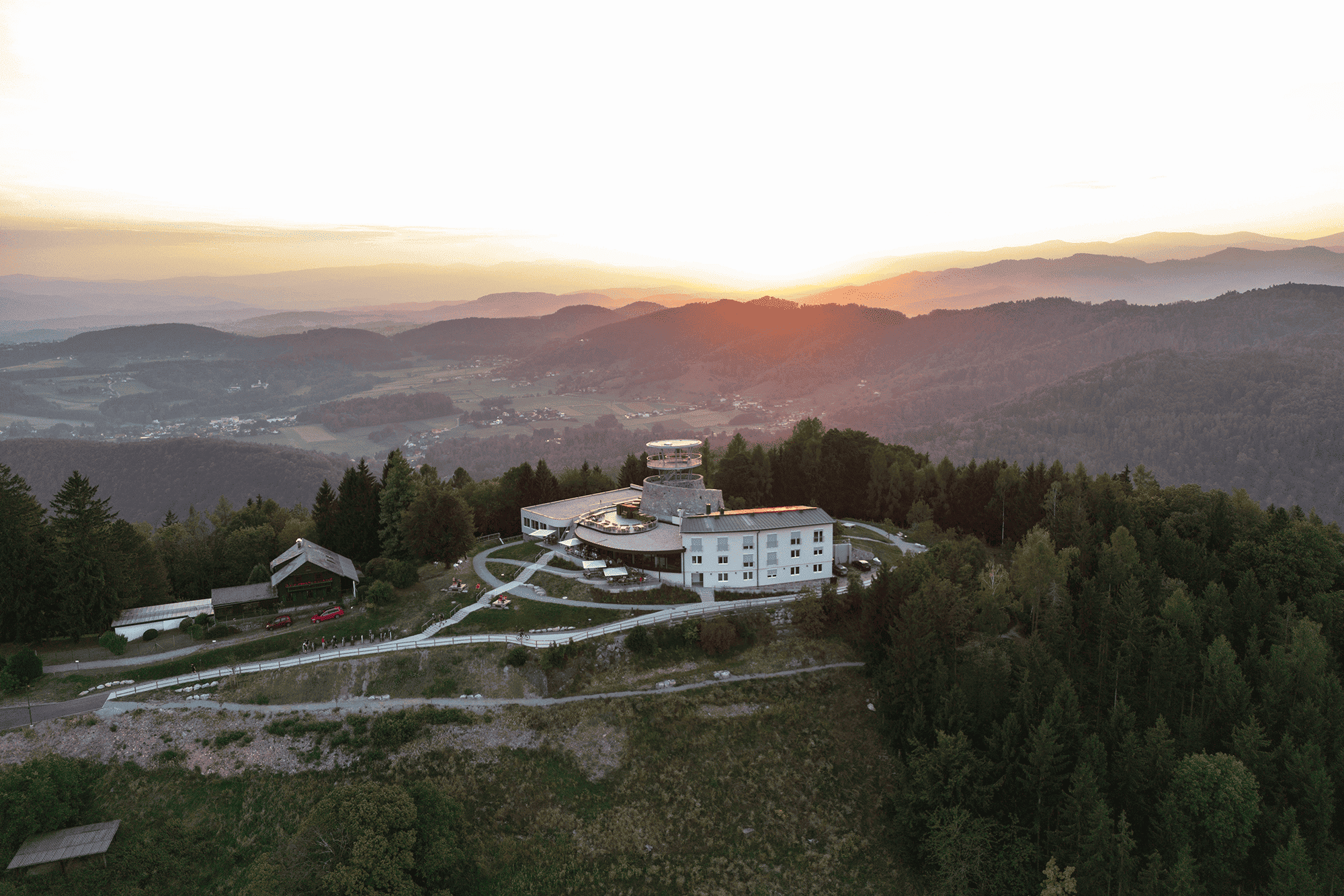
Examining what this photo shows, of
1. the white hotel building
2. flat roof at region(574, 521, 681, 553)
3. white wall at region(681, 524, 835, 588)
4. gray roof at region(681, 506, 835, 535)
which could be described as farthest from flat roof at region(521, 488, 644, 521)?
white wall at region(681, 524, 835, 588)

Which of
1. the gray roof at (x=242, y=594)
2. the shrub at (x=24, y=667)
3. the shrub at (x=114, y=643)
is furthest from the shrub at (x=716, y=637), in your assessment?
the shrub at (x=24, y=667)

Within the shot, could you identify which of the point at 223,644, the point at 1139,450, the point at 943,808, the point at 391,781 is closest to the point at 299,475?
the point at 223,644

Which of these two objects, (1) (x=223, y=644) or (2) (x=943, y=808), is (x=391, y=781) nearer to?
(1) (x=223, y=644)

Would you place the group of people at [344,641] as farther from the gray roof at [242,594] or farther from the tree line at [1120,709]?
the tree line at [1120,709]

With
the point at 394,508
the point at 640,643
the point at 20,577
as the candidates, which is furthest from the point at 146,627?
the point at 640,643

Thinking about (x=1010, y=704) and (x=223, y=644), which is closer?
(x=1010, y=704)

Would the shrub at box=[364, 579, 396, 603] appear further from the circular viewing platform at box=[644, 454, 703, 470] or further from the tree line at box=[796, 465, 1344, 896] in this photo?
the tree line at box=[796, 465, 1344, 896]
